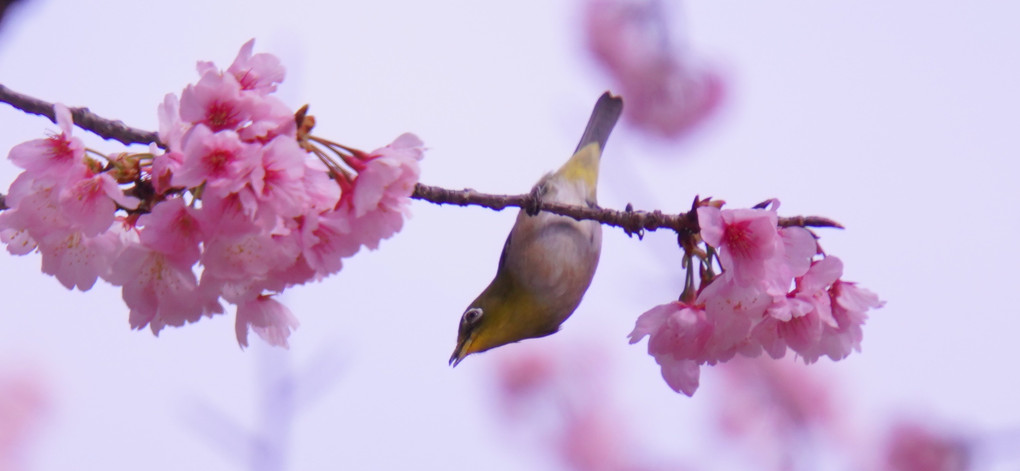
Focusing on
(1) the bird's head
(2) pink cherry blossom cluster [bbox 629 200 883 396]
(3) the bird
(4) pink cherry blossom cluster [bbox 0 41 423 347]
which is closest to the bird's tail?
(3) the bird

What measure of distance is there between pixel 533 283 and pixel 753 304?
6.06 feet

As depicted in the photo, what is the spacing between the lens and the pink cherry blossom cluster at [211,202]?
200cm

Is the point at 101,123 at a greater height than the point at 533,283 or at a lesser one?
greater

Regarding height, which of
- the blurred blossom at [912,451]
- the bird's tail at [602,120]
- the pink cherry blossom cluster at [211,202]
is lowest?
the blurred blossom at [912,451]

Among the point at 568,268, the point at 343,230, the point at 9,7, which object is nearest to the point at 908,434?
the point at 568,268

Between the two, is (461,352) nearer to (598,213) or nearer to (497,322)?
(497,322)

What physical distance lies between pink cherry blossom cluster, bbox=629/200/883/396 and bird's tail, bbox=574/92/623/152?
276 cm

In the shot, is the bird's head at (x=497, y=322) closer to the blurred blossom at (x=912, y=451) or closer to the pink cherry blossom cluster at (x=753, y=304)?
the pink cherry blossom cluster at (x=753, y=304)

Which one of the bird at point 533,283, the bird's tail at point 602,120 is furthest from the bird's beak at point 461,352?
the bird's tail at point 602,120

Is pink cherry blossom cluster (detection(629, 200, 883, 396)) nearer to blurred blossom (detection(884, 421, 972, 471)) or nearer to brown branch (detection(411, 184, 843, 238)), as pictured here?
brown branch (detection(411, 184, 843, 238))

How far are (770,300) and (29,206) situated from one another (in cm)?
197

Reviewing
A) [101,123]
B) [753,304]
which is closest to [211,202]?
[101,123]

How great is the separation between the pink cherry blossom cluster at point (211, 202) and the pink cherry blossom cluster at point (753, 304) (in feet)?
2.97

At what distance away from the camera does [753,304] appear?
8.20ft
